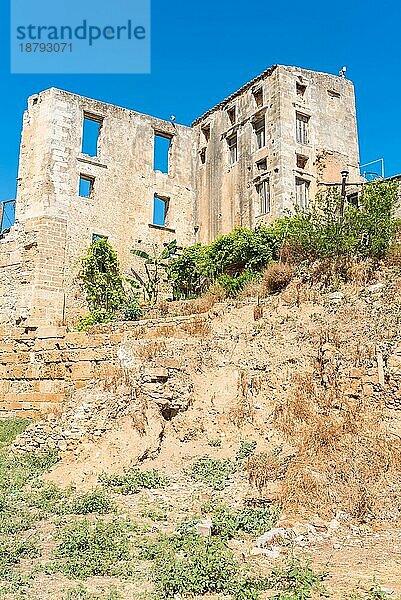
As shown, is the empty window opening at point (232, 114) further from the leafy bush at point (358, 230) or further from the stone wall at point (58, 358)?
the stone wall at point (58, 358)

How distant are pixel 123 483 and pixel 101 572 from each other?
3.22 meters

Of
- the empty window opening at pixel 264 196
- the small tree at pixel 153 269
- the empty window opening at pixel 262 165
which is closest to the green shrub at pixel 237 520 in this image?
the small tree at pixel 153 269

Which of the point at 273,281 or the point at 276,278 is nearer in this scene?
the point at 276,278

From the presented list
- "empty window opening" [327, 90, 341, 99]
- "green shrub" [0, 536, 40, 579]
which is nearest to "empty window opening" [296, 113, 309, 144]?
"empty window opening" [327, 90, 341, 99]

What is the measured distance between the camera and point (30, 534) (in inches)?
281

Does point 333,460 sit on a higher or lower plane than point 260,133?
lower

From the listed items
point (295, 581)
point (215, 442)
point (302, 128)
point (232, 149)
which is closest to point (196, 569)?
point (295, 581)

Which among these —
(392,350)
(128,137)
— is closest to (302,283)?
(392,350)

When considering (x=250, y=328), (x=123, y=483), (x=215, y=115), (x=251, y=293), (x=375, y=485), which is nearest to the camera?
(x=375, y=485)

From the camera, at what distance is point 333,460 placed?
28.1 feet

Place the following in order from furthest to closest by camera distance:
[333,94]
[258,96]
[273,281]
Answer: [333,94]
[258,96]
[273,281]

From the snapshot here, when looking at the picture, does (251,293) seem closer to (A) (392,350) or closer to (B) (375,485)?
(A) (392,350)

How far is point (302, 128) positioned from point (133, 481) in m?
18.7

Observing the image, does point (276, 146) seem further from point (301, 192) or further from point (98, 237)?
point (98, 237)
